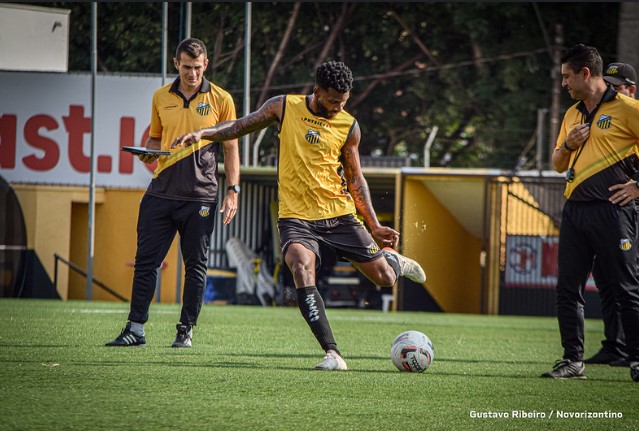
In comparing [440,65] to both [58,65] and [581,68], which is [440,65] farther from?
[581,68]

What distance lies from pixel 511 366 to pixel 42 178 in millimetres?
15241

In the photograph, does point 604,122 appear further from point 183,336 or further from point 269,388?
point 183,336

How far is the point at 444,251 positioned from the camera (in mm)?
24172

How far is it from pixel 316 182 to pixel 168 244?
1.58m

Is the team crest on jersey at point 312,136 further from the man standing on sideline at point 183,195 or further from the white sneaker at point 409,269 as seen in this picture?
the white sneaker at point 409,269

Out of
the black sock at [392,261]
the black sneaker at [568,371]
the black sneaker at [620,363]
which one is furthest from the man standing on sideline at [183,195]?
the black sneaker at [620,363]

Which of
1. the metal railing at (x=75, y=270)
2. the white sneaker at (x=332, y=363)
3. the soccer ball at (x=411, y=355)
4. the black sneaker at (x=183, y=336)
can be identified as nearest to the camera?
the white sneaker at (x=332, y=363)

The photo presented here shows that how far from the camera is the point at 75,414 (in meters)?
4.99

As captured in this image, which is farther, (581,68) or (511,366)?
(511,366)

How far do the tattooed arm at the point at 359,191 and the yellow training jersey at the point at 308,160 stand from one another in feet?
0.27

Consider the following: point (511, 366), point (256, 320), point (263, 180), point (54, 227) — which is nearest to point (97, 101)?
point (54, 227)

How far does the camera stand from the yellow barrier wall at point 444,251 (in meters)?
23.1

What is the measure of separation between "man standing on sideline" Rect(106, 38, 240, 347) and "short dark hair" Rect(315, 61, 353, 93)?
4.24 ft

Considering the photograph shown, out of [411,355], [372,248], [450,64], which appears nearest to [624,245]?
[411,355]
